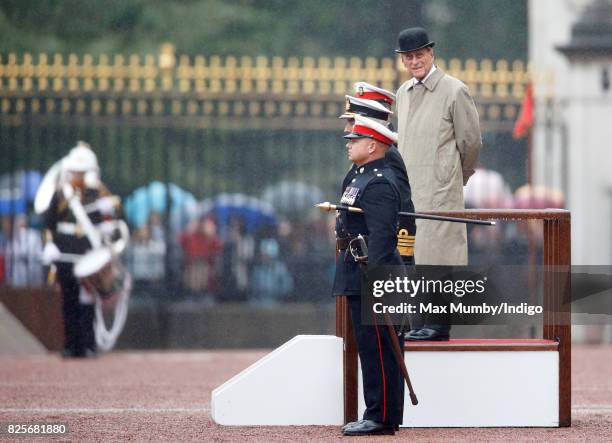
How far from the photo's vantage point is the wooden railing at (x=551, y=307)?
8133 mm

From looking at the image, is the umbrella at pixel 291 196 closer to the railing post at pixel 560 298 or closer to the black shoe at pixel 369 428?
the railing post at pixel 560 298

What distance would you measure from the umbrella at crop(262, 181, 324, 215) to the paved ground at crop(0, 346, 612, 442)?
1.41m

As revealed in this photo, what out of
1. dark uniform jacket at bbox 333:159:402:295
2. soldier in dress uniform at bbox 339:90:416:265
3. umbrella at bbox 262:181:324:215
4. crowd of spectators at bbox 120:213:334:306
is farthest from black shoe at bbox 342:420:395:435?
umbrella at bbox 262:181:324:215

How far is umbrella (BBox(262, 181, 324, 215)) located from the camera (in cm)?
1456

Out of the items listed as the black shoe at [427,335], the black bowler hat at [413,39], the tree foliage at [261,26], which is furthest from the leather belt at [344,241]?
the tree foliage at [261,26]

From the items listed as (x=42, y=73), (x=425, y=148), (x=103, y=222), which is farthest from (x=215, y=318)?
(x=425, y=148)

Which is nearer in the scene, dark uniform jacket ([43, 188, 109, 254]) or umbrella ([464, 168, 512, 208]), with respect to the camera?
dark uniform jacket ([43, 188, 109, 254])

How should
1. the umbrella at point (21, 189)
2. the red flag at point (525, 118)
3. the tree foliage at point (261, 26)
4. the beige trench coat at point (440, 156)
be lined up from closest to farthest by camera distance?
the beige trench coat at point (440, 156) → the umbrella at point (21, 189) → the red flag at point (525, 118) → the tree foliage at point (261, 26)

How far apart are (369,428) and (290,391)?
599 millimetres

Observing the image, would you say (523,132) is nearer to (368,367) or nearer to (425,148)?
(425,148)

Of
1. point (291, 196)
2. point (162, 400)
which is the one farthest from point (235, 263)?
point (162, 400)

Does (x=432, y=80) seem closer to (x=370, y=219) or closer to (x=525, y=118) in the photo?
(x=370, y=219)

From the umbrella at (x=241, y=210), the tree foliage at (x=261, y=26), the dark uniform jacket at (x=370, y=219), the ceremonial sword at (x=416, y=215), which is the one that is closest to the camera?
the dark uniform jacket at (x=370, y=219)

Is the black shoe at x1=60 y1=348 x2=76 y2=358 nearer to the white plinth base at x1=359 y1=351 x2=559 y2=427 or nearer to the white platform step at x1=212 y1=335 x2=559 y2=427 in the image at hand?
the white platform step at x1=212 y1=335 x2=559 y2=427
